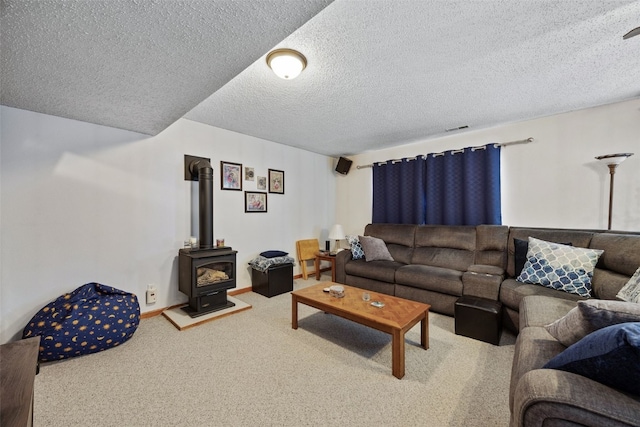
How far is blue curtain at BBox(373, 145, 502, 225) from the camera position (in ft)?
11.1

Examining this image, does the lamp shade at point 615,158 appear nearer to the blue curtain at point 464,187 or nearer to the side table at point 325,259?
the blue curtain at point 464,187

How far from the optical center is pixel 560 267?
2.29m

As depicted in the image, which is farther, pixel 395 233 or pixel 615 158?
pixel 395 233

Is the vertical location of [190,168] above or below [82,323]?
above

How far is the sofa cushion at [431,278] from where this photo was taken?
2.80m

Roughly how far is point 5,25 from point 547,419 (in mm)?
2817

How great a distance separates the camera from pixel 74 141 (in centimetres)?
245

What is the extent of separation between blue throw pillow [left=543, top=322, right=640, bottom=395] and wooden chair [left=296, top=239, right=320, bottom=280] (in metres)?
3.76

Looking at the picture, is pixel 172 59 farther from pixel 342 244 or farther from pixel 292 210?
pixel 342 244

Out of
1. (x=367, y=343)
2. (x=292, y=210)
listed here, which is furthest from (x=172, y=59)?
(x=292, y=210)

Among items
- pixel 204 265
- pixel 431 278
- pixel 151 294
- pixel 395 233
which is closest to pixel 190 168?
pixel 204 265

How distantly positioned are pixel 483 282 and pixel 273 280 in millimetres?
2552

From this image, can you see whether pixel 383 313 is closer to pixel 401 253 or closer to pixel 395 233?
pixel 401 253

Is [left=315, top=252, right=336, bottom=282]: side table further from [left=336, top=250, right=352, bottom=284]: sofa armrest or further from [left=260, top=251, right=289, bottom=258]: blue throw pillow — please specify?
[left=260, top=251, right=289, bottom=258]: blue throw pillow
